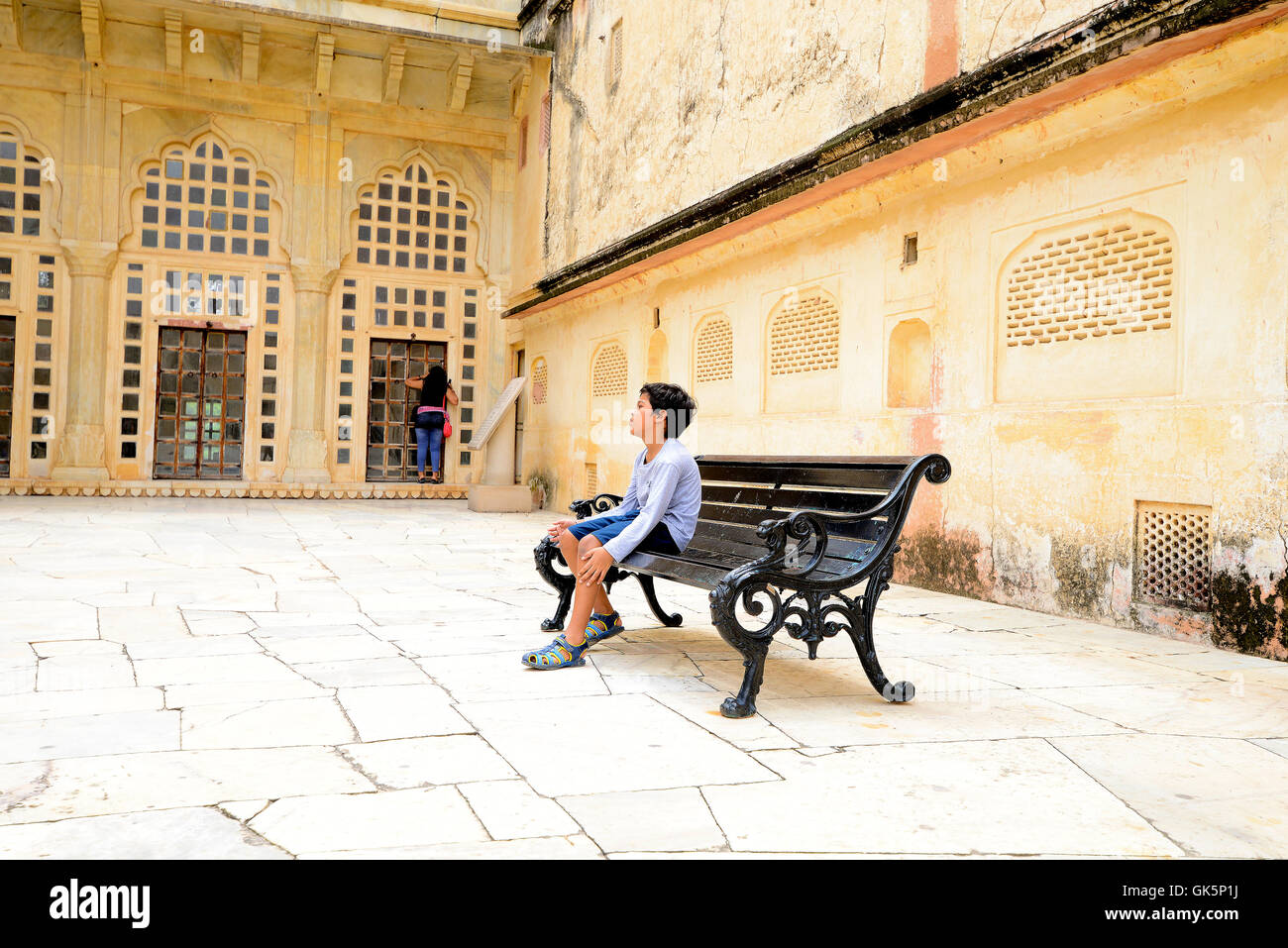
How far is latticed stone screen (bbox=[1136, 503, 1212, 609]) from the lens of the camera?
4699 mm

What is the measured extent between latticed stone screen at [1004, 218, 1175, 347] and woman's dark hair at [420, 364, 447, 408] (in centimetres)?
978

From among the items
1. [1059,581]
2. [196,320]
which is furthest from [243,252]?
[1059,581]

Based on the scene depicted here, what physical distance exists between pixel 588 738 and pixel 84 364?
12.8 m

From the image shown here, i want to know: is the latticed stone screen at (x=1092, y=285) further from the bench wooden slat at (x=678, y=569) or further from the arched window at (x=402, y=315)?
Answer: the arched window at (x=402, y=315)

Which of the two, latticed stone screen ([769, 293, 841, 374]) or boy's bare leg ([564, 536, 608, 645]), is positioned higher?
latticed stone screen ([769, 293, 841, 374])

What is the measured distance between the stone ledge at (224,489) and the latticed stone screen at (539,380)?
6.30 ft

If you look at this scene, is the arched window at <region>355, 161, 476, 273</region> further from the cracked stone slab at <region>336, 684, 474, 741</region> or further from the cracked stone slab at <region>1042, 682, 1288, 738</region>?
the cracked stone slab at <region>1042, 682, 1288, 738</region>

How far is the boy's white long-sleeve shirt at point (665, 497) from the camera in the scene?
3881 millimetres

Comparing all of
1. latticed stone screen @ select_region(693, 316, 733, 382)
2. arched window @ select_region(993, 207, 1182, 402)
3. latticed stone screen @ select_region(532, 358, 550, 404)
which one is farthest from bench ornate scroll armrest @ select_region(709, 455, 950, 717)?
latticed stone screen @ select_region(532, 358, 550, 404)

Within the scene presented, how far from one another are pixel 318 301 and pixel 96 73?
3.89 metres

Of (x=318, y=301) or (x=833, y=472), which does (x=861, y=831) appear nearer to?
(x=833, y=472)

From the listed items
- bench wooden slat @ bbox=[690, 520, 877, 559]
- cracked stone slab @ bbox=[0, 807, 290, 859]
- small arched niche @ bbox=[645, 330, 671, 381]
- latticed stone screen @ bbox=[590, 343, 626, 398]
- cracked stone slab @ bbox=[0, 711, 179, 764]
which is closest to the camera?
cracked stone slab @ bbox=[0, 807, 290, 859]

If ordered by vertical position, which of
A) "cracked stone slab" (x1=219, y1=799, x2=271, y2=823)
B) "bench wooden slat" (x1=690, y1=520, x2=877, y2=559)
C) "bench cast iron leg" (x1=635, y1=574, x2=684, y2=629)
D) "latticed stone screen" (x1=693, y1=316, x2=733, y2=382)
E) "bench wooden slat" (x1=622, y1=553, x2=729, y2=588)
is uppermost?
"latticed stone screen" (x1=693, y1=316, x2=733, y2=382)

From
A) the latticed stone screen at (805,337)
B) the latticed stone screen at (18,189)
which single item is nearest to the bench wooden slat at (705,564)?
the latticed stone screen at (805,337)
